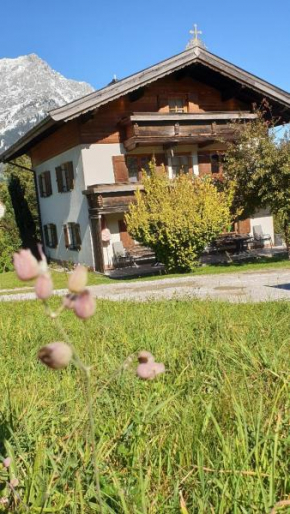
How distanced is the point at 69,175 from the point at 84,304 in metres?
21.6

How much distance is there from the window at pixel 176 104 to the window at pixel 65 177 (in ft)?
17.6

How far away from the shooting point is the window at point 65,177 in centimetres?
2162

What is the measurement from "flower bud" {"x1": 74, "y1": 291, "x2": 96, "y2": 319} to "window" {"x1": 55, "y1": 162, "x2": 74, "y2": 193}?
21151mm

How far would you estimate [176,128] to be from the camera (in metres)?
20.4

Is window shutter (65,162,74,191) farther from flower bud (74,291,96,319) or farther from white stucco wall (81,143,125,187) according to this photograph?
flower bud (74,291,96,319)

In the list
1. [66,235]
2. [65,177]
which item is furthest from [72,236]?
[65,177]

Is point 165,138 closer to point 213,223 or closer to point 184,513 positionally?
point 213,223

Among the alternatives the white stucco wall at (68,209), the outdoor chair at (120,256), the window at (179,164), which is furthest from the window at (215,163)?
the white stucco wall at (68,209)

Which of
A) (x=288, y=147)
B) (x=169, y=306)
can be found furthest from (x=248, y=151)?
(x=169, y=306)

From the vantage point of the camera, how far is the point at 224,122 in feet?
70.6

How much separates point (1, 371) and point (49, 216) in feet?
74.1

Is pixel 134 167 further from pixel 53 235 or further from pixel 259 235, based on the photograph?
pixel 259 235

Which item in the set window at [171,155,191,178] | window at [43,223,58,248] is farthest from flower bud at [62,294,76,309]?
window at [43,223,58,248]

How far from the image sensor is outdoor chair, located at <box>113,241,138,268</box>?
20109 mm
